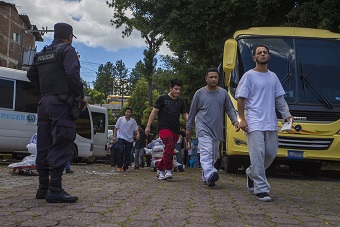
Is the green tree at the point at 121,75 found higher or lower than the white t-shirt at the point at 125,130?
higher

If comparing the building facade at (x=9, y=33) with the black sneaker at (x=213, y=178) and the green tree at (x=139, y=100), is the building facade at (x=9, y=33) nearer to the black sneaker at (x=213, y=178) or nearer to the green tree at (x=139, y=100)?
the green tree at (x=139, y=100)

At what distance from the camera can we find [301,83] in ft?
29.4

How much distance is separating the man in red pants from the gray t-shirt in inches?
34.0

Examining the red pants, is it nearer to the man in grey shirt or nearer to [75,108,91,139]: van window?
the man in grey shirt

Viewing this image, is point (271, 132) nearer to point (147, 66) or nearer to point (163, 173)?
point (163, 173)

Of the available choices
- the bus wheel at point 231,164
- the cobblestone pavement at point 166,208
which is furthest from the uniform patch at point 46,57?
the bus wheel at point 231,164

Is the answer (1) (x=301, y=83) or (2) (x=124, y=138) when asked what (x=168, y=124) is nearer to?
(1) (x=301, y=83)

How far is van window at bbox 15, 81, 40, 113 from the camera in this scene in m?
13.6

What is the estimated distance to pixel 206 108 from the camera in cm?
699

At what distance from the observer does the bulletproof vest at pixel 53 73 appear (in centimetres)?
480

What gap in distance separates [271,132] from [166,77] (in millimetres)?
22818

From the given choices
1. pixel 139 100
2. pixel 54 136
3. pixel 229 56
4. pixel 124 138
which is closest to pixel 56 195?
pixel 54 136

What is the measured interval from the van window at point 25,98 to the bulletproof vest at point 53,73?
29.5 feet

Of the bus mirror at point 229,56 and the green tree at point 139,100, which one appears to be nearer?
the bus mirror at point 229,56
